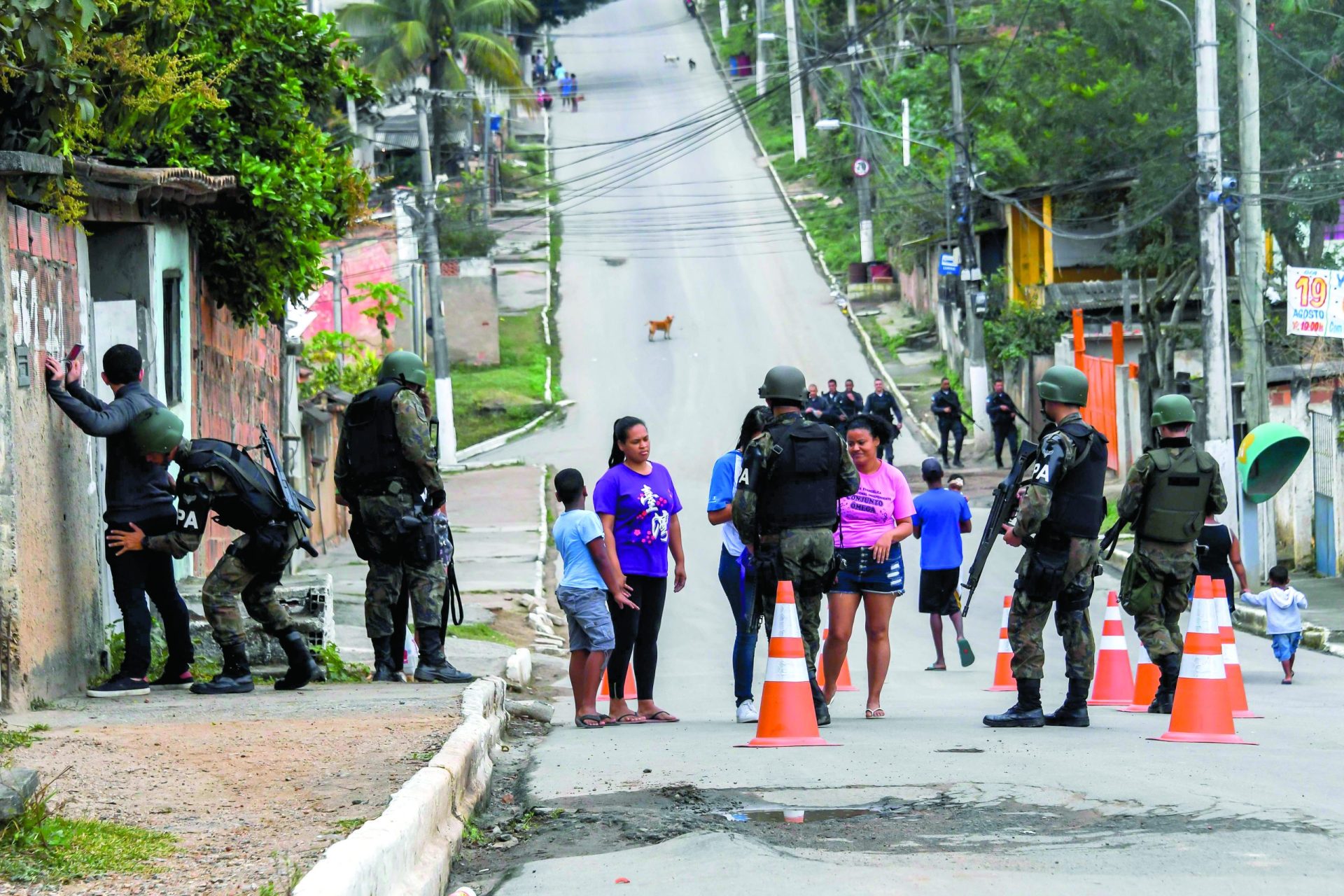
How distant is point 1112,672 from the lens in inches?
439

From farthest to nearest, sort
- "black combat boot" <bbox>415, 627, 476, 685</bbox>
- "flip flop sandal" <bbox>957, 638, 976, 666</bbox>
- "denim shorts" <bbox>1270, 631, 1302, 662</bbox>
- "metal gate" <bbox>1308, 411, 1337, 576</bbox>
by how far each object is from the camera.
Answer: "metal gate" <bbox>1308, 411, 1337, 576</bbox> < "flip flop sandal" <bbox>957, 638, 976, 666</bbox> < "denim shorts" <bbox>1270, 631, 1302, 662</bbox> < "black combat boot" <bbox>415, 627, 476, 685</bbox>

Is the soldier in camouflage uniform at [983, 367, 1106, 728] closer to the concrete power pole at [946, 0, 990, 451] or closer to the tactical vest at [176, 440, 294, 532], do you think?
the tactical vest at [176, 440, 294, 532]

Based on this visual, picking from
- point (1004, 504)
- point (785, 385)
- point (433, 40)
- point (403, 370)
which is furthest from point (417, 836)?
point (433, 40)

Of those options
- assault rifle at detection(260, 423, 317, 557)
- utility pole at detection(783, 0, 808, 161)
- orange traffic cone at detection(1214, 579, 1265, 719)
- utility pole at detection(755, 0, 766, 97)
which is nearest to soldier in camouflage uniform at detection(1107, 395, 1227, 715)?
orange traffic cone at detection(1214, 579, 1265, 719)

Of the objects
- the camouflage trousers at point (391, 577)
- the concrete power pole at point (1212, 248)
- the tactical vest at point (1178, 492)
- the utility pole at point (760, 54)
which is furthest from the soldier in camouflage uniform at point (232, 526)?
the utility pole at point (760, 54)

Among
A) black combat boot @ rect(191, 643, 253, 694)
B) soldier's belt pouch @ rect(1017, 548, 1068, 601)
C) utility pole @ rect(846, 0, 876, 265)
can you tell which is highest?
utility pole @ rect(846, 0, 876, 265)

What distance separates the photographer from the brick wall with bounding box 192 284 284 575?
14.4m

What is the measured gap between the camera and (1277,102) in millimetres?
29906

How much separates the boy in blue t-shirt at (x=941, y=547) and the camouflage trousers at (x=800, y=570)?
4480 millimetres

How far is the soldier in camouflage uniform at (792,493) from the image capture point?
8.91 meters

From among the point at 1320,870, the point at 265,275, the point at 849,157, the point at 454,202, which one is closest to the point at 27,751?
the point at 1320,870

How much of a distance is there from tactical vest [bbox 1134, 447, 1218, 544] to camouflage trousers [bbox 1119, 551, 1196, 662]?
16 centimetres

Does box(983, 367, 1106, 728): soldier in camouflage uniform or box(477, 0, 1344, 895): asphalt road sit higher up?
box(983, 367, 1106, 728): soldier in camouflage uniform

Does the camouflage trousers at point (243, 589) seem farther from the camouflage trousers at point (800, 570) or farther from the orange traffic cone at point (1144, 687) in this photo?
the orange traffic cone at point (1144, 687)
